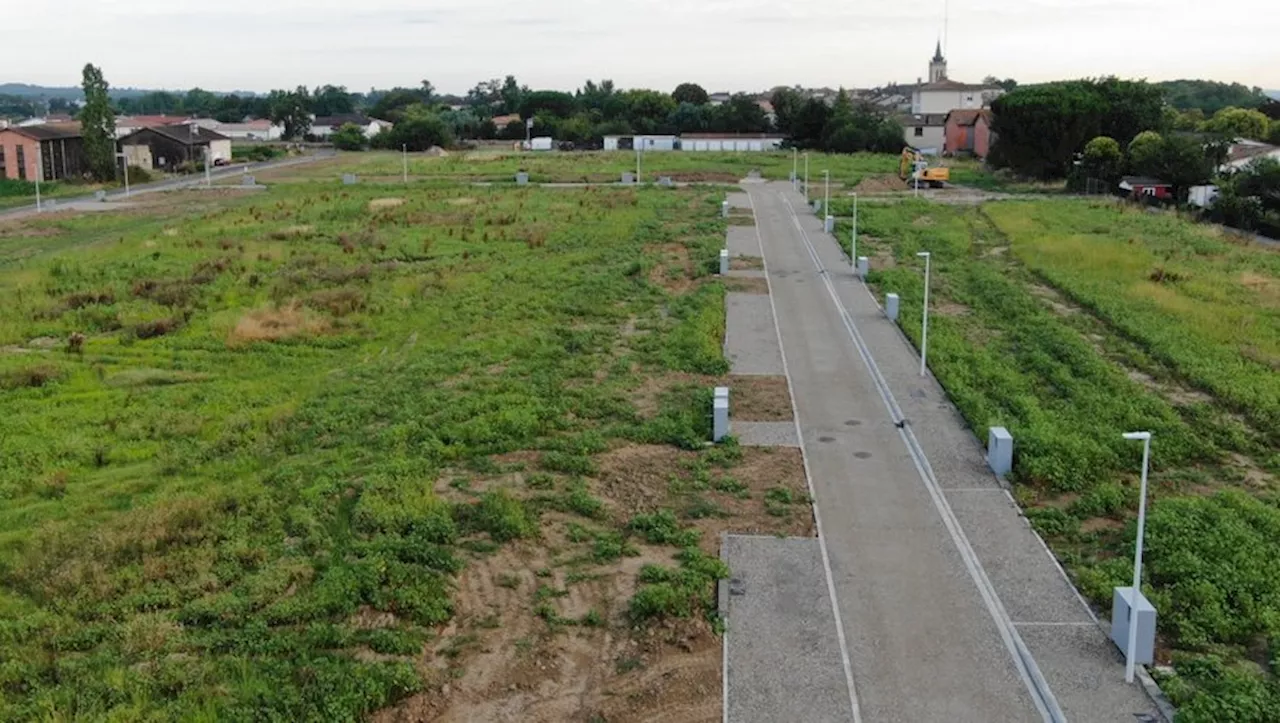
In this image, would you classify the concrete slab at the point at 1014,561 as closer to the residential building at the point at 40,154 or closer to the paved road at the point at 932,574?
the paved road at the point at 932,574

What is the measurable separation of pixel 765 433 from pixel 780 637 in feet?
22.8

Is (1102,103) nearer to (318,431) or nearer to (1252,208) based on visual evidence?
(1252,208)

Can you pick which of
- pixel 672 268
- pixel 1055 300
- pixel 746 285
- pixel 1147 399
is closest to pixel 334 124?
pixel 672 268

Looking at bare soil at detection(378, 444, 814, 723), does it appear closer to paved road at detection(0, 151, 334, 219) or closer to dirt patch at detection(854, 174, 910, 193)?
dirt patch at detection(854, 174, 910, 193)

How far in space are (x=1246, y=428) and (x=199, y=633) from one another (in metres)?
16.4

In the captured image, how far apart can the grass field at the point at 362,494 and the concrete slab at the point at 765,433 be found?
20.5 inches

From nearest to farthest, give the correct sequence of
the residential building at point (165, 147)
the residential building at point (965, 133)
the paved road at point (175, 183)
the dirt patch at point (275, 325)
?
the dirt patch at point (275, 325)
the paved road at point (175, 183)
the residential building at point (165, 147)
the residential building at point (965, 133)

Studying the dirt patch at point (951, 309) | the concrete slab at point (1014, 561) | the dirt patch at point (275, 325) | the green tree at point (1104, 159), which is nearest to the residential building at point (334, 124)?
the green tree at point (1104, 159)

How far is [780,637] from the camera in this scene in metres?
11.7

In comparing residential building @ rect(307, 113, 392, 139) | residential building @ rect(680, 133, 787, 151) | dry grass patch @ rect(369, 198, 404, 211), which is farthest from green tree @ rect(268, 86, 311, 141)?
dry grass patch @ rect(369, 198, 404, 211)

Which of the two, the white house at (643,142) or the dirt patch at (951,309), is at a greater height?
the white house at (643,142)

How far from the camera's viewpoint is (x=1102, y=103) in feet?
195

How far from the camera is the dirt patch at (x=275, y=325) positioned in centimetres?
2461

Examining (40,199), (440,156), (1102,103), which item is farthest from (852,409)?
(440,156)
